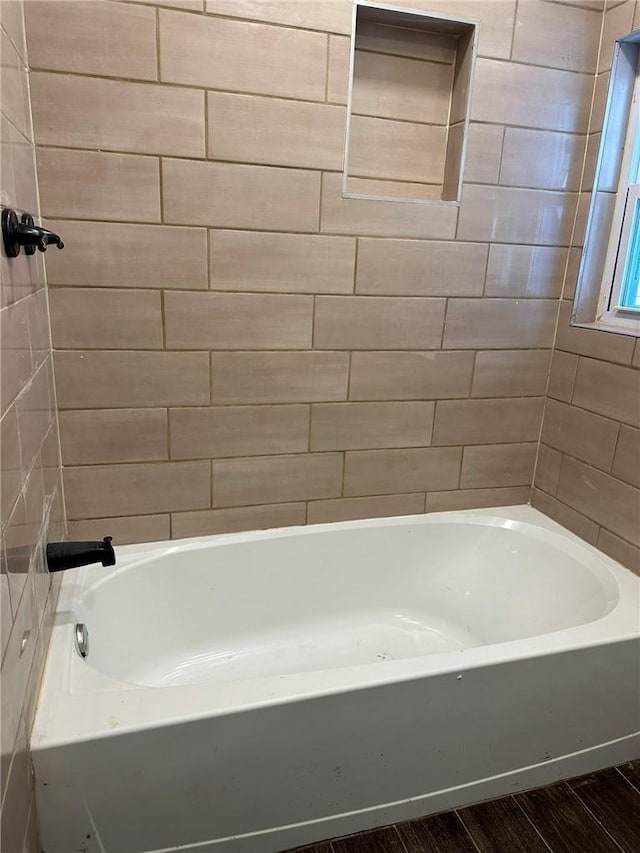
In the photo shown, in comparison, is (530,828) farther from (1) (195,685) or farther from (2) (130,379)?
(2) (130,379)

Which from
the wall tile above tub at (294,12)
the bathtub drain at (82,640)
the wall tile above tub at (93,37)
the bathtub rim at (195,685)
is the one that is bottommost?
the bathtub drain at (82,640)

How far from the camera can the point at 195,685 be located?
125 cm

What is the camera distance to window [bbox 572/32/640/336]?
5.91 feet

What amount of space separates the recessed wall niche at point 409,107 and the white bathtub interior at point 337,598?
113cm

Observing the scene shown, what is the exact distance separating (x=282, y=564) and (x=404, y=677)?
721 mm

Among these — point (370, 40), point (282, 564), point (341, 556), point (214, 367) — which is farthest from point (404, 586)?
point (370, 40)

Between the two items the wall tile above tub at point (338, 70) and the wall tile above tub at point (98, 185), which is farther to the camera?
the wall tile above tub at point (338, 70)

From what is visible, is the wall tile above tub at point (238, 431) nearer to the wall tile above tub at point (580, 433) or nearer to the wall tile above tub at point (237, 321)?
the wall tile above tub at point (237, 321)

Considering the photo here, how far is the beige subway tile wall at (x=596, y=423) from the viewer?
5.74 ft

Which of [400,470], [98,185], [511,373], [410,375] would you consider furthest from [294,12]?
[400,470]

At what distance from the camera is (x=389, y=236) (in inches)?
70.0

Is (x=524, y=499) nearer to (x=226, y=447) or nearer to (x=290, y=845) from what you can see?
(x=226, y=447)

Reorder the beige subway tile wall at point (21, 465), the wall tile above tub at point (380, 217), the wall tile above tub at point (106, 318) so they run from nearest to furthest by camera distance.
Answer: the beige subway tile wall at point (21, 465), the wall tile above tub at point (106, 318), the wall tile above tub at point (380, 217)

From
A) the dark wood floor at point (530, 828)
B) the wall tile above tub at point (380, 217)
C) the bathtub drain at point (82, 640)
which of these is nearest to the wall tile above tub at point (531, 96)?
the wall tile above tub at point (380, 217)
